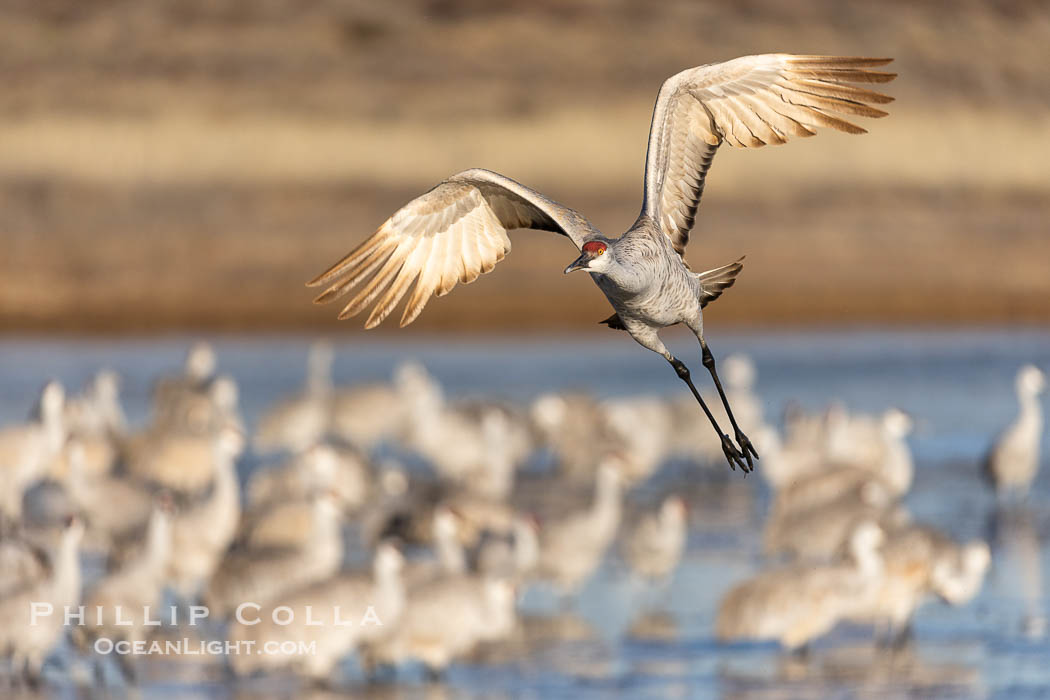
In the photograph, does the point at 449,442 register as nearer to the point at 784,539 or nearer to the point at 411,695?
the point at 784,539

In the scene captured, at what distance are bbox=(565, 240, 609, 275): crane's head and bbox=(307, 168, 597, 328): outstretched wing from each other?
1.10m

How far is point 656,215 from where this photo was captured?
8289 mm

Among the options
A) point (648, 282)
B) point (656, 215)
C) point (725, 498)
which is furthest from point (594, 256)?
point (725, 498)

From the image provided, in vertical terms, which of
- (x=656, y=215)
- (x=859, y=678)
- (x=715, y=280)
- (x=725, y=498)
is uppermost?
(x=656, y=215)

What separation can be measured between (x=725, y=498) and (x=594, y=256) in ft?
35.5

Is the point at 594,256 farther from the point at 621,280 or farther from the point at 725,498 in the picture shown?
the point at 725,498

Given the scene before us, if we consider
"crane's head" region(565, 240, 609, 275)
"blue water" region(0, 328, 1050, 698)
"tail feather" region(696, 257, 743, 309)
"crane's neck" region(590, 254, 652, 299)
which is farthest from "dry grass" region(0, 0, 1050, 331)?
"crane's head" region(565, 240, 609, 275)

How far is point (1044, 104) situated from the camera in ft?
133

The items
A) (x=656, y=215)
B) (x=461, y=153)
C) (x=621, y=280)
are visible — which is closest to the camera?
(x=621, y=280)

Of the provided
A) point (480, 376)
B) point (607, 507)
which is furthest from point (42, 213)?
point (607, 507)

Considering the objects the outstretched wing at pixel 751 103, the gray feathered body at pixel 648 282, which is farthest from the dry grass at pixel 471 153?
the gray feathered body at pixel 648 282

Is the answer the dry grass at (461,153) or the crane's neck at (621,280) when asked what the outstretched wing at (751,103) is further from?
the dry grass at (461,153)

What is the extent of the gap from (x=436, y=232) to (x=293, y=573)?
4627 millimetres

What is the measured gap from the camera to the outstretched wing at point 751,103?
8.20m
